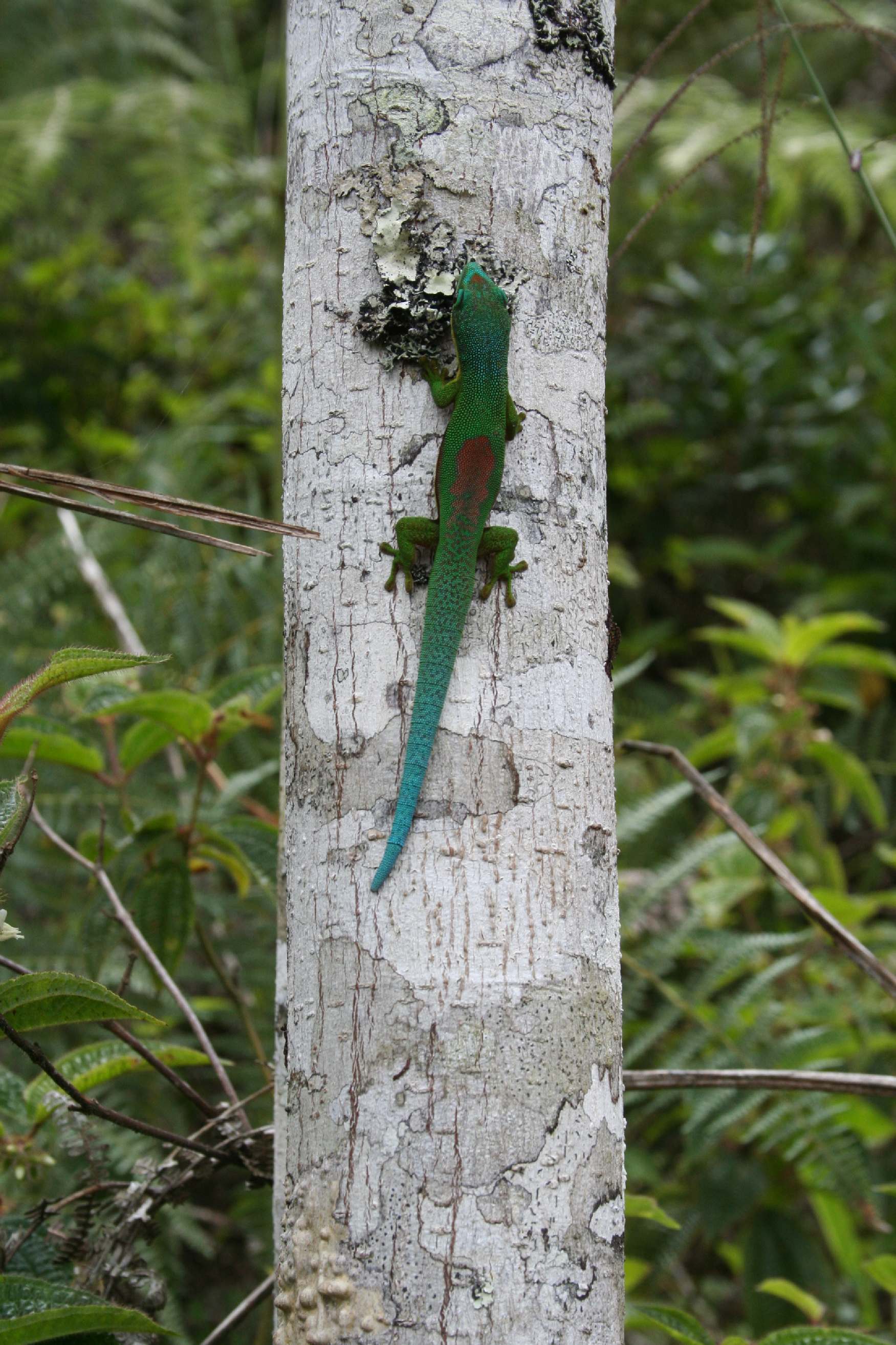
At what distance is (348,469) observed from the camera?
4.65 ft

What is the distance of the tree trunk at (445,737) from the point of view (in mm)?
1197

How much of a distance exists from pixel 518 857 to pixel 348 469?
1.78 ft

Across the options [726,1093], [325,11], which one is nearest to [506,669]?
[325,11]

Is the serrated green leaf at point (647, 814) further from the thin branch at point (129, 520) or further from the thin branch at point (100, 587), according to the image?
the thin branch at point (129, 520)

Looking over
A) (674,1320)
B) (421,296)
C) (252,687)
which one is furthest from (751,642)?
(421,296)

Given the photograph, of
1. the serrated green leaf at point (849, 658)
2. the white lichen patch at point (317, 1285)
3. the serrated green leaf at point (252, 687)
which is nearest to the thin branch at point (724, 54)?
the serrated green leaf at point (252, 687)

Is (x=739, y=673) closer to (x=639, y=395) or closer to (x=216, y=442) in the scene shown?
(x=639, y=395)

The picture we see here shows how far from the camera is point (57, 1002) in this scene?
1.49 metres

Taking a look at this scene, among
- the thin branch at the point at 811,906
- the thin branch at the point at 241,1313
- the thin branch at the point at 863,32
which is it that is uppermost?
the thin branch at the point at 863,32

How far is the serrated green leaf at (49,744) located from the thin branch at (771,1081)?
1216 mm

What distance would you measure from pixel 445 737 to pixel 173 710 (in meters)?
0.99

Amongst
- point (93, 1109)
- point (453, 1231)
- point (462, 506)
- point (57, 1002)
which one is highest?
point (462, 506)

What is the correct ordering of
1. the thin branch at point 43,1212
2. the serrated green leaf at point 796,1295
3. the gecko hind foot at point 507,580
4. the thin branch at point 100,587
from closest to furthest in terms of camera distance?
the gecko hind foot at point 507,580, the thin branch at point 43,1212, the serrated green leaf at point 796,1295, the thin branch at point 100,587

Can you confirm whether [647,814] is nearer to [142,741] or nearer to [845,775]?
[845,775]
